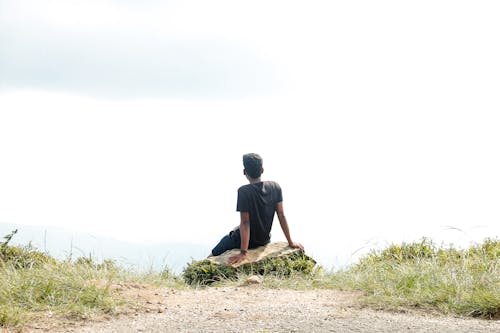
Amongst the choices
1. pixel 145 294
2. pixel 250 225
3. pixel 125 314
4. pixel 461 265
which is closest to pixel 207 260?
pixel 250 225

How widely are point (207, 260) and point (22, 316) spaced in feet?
12.6

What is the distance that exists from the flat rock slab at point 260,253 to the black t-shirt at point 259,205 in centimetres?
18

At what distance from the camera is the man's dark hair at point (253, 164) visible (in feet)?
34.3

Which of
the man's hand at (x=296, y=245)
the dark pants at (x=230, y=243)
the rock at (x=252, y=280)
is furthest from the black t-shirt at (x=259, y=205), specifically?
the rock at (x=252, y=280)

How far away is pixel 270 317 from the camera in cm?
720

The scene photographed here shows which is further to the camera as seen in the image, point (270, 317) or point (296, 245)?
point (296, 245)

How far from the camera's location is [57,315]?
7.41m

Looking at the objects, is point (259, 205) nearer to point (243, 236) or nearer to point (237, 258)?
point (243, 236)

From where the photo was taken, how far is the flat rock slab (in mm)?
10484

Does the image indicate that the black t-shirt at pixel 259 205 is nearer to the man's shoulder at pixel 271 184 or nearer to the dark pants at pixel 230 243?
the man's shoulder at pixel 271 184

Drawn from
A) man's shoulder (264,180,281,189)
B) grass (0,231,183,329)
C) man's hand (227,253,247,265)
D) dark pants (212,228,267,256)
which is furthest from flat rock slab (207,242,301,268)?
grass (0,231,183,329)

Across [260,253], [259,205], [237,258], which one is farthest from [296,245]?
[237,258]

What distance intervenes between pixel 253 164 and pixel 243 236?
3.70 feet

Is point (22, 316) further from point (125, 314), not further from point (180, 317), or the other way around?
point (180, 317)
